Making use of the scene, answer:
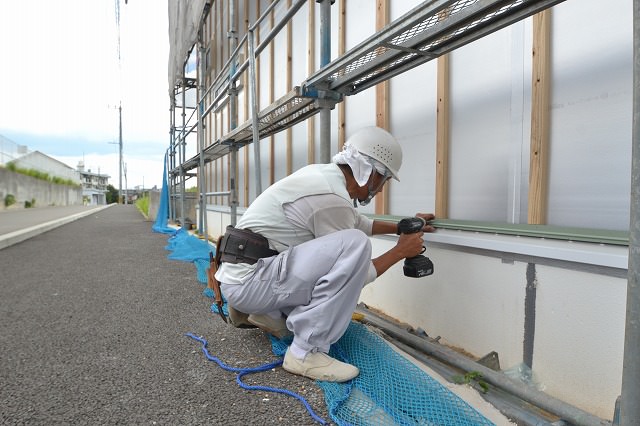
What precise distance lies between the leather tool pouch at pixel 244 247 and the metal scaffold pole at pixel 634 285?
1.49 metres

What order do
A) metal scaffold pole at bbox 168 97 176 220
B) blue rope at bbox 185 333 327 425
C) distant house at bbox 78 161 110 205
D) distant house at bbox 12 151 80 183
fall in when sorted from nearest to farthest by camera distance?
blue rope at bbox 185 333 327 425 < metal scaffold pole at bbox 168 97 176 220 < distant house at bbox 12 151 80 183 < distant house at bbox 78 161 110 205

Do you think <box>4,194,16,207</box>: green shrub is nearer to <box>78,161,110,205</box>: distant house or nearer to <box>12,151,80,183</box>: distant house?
<box>12,151,80,183</box>: distant house

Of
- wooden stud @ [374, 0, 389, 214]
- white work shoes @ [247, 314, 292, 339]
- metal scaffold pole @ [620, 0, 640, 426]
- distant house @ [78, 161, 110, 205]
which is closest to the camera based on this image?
metal scaffold pole @ [620, 0, 640, 426]

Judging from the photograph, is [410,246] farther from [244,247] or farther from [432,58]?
[432,58]

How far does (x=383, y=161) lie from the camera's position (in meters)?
1.97

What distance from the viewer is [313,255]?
73.1 inches

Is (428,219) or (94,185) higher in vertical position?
(94,185)

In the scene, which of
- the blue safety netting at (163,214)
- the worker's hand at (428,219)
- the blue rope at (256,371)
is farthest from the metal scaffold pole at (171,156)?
the worker's hand at (428,219)

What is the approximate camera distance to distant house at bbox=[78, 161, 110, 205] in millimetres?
62344

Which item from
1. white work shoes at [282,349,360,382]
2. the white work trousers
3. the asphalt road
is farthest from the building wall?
white work shoes at [282,349,360,382]

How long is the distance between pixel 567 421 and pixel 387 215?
1718 mm

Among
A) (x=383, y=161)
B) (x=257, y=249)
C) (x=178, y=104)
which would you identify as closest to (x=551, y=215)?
(x=383, y=161)

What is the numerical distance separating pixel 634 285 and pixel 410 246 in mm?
1113

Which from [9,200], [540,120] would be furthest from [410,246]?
[9,200]
